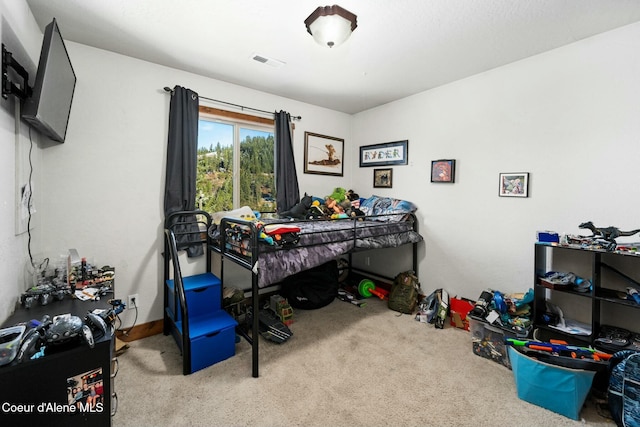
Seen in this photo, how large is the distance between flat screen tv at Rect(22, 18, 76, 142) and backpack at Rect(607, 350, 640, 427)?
11.5ft

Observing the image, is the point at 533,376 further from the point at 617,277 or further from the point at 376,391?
the point at 617,277

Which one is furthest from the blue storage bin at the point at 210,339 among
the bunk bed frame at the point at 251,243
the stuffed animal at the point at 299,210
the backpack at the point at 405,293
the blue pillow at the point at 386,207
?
the blue pillow at the point at 386,207

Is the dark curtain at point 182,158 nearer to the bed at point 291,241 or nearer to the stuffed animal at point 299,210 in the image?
the bed at point 291,241

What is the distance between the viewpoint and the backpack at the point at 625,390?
5.00 feet

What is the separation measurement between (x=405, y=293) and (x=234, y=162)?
2.45 metres

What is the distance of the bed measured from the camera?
2074 millimetres

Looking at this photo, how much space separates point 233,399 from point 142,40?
2733mm

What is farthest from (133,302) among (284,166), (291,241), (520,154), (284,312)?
(520,154)

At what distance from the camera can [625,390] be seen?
1.56m

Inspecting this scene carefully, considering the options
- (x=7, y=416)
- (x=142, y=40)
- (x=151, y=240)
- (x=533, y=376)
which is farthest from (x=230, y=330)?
(x=142, y=40)

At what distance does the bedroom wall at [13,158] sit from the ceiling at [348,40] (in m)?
0.29

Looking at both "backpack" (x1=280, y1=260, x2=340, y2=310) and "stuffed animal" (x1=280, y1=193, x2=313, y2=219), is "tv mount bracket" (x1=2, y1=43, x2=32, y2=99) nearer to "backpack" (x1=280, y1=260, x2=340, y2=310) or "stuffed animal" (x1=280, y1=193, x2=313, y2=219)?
"stuffed animal" (x1=280, y1=193, x2=313, y2=219)

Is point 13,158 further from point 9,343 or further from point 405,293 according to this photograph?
point 405,293

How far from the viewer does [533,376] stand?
175 cm
